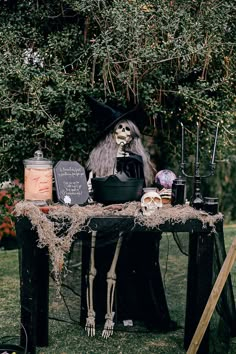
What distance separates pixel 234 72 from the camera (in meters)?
4.57

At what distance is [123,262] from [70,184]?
0.86 meters

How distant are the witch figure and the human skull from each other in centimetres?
40

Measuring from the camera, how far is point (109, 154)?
405 cm

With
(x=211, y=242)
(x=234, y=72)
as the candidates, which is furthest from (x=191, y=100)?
(x=211, y=242)

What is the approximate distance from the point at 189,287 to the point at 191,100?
1.53m

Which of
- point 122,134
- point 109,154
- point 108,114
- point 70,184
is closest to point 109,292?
point 70,184

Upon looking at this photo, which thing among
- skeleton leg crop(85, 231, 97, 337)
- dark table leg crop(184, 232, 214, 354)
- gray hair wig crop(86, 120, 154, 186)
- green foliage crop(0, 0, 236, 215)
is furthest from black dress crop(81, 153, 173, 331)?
green foliage crop(0, 0, 236, 215)

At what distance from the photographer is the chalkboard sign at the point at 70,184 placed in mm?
3643

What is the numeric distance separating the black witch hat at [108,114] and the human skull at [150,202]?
0.75 m

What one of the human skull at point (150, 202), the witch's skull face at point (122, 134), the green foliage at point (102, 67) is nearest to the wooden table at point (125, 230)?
the human skull at point (150, 202)

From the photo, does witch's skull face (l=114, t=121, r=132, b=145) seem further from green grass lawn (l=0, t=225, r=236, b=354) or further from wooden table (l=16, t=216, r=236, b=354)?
green grass lawn (l=0, t=225, r=236, b=354)

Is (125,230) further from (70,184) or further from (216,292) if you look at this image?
(216,292)

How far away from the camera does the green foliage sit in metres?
4.14

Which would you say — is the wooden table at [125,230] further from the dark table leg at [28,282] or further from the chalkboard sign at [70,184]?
the chalkboard sign at [70,184]
